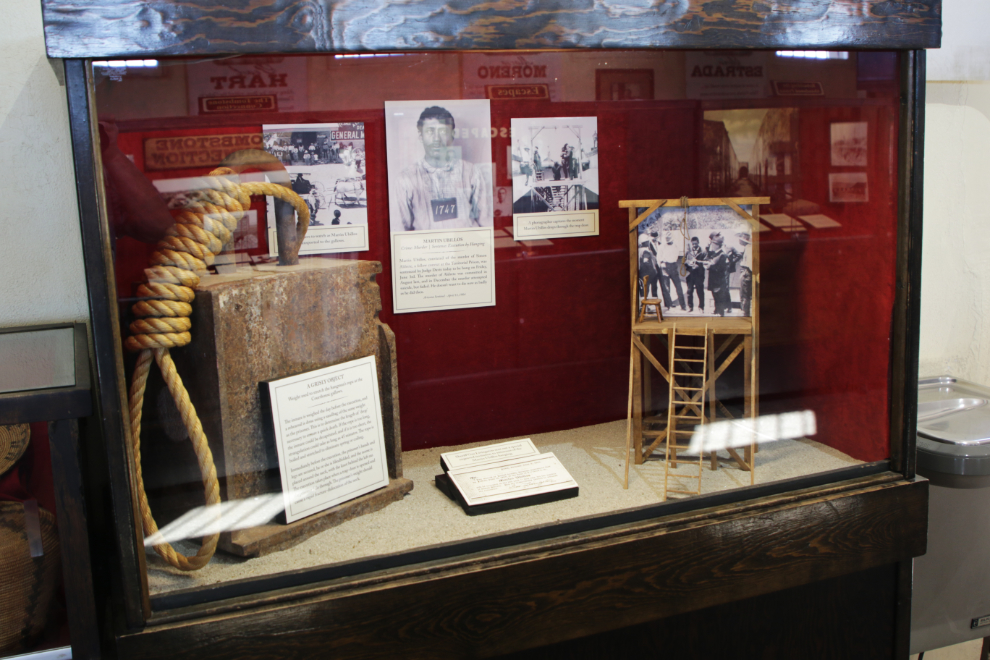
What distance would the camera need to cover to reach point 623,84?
1521mm

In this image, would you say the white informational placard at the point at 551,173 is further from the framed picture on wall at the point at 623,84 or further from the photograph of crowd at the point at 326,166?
the photograph of crowd at the point at 326,166

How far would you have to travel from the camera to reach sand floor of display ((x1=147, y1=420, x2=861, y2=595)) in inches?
→ 53.8

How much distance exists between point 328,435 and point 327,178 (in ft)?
1.64

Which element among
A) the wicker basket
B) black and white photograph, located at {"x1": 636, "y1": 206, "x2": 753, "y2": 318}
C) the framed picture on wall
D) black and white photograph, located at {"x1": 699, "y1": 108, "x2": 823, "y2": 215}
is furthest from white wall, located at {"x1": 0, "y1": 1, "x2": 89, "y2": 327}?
black and white photograph, located at {"x1": 699, "y1": 108, "x2": 823, "y2": 215}

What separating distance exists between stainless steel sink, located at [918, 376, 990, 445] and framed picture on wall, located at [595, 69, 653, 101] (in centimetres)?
118

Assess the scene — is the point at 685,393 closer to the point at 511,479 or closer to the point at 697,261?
the point at 697,261

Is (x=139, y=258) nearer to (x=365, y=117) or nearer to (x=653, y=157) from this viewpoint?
(x=365, y=117)

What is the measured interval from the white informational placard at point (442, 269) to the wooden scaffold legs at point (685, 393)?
1.48 feet

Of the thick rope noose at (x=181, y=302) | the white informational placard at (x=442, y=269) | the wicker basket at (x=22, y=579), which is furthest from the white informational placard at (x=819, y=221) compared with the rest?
the wicker basket at (x=22, y=579)

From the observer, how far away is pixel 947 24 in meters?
2.20

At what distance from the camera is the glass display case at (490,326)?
4.25 feet

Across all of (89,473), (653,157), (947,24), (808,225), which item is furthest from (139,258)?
(947,24)

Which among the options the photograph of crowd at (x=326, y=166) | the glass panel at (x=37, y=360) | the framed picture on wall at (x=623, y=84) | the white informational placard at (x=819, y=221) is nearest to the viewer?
the glass panel at (x=37, y=360)

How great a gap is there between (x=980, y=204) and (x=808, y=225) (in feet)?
3.01
